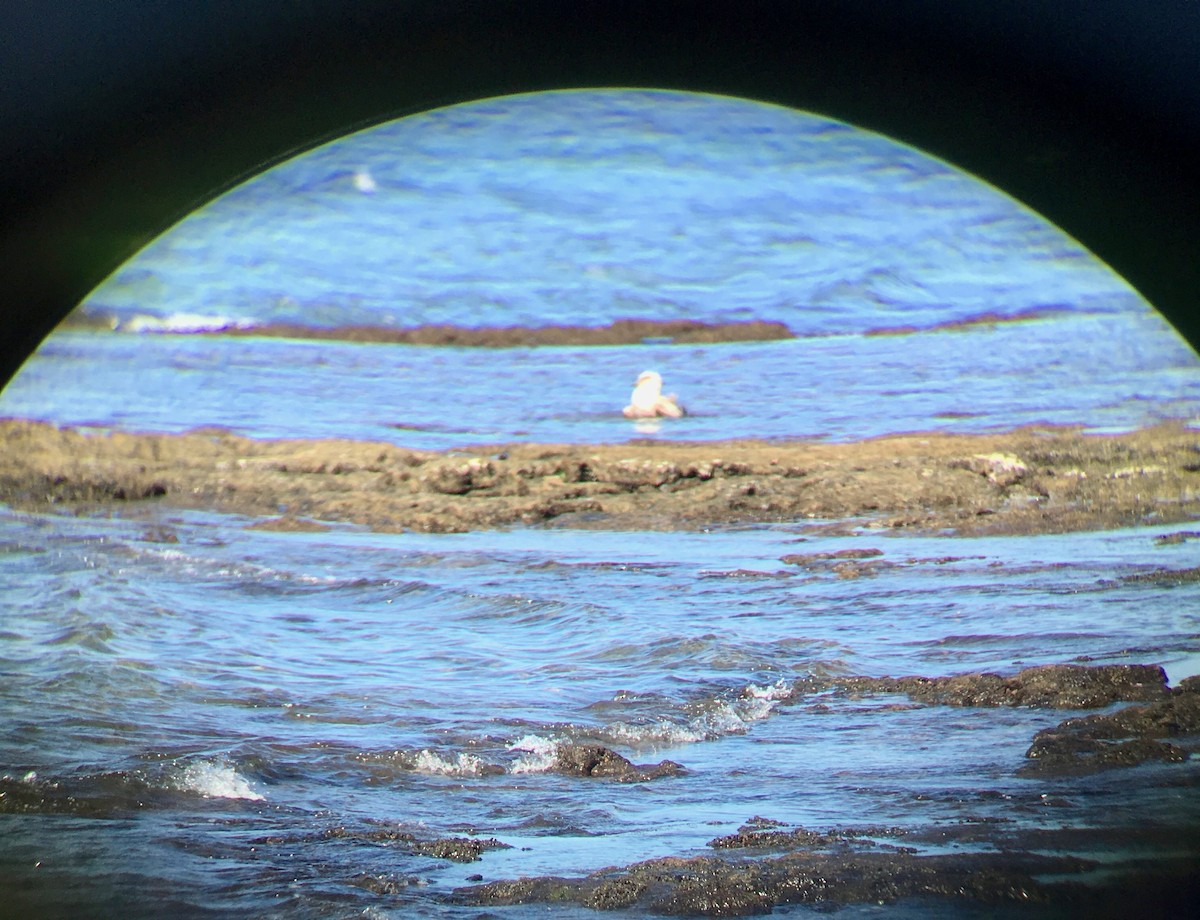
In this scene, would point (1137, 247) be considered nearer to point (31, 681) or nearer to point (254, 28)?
point (254, 28)

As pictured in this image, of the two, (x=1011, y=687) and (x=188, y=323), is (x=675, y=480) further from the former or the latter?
(x=188, y=323)

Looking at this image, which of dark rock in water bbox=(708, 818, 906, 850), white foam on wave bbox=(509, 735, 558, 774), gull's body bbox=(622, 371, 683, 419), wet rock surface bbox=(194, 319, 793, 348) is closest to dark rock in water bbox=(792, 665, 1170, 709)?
dark rock in water bbox=(708, 818, 906, 850)

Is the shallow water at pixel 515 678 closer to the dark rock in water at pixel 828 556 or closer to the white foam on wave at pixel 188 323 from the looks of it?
the dark rock in water at pixel 828 556

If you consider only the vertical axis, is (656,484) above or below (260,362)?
below

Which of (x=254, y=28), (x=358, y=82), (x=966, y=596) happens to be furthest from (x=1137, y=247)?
(x=254, y=28)

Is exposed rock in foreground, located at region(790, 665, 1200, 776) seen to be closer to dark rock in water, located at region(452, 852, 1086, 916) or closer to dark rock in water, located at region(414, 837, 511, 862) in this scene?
dark rock in water, located at region(452, 852, 1086, 916)
